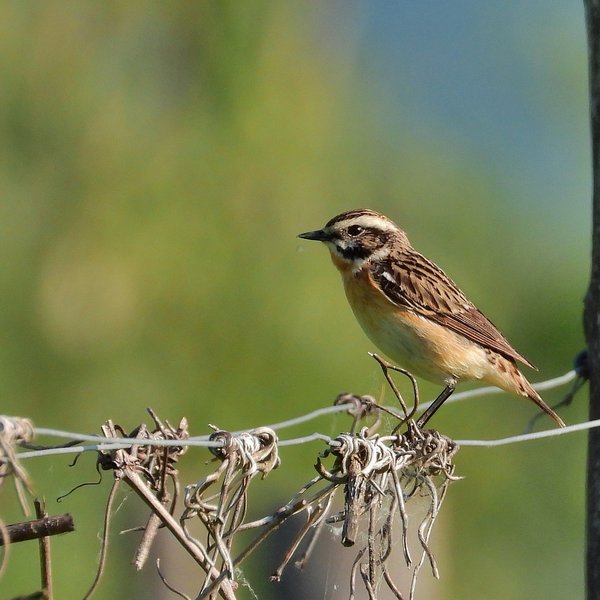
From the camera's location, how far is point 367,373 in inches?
343

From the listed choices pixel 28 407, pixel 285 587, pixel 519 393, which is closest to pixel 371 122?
pixel 28 407

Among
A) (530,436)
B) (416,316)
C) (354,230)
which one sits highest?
(354,230)

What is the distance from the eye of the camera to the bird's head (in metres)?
5.72

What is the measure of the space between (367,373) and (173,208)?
7.94 feet

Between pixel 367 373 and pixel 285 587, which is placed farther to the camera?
pixel 367 373

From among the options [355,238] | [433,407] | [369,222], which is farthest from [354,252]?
[433,407]

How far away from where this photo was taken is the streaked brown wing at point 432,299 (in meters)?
5.51

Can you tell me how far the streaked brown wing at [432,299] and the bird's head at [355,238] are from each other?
0.09m

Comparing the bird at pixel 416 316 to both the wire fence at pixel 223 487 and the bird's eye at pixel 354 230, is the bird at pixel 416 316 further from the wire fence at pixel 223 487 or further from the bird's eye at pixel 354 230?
the wire fence at pixel 223 487

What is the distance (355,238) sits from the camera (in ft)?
19.0

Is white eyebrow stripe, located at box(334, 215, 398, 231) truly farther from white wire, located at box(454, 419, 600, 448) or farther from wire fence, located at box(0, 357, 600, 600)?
wire fence, located at box(0, 357, 600, 600)

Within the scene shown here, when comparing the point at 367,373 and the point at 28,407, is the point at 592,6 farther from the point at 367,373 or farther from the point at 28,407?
the point at 28,407

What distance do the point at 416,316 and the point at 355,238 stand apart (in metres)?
0.56

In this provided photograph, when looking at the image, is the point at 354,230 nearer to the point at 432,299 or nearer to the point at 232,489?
the point at 432,299
